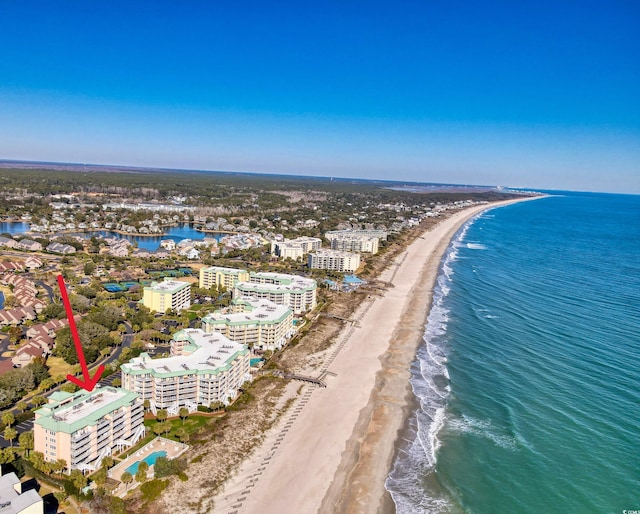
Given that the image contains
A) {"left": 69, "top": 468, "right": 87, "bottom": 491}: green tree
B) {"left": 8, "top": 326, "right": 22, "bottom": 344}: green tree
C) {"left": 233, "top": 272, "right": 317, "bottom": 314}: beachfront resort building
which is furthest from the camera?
{"left": 233, "top": 272, "right": 317, "bottom": 314}: beachfront resort building

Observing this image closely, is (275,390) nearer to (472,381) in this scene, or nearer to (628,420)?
(472,381)

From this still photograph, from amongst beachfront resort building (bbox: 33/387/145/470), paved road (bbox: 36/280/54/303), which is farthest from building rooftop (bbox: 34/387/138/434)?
paved road (bbox: 36/280/54/303)

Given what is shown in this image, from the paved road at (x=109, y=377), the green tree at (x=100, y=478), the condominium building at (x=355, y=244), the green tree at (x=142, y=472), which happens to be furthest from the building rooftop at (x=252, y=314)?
the condominium building at (x=355, y=244)

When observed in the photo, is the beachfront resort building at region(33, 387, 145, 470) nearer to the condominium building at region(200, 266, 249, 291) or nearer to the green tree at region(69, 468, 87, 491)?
the green tree at region(69, 468, 87, 491)

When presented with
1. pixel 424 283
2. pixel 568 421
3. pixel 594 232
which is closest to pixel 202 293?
pixel 424 283

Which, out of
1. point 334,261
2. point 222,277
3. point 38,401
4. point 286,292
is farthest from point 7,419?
point 334,261

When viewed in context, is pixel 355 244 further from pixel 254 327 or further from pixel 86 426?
pixel 86 426
